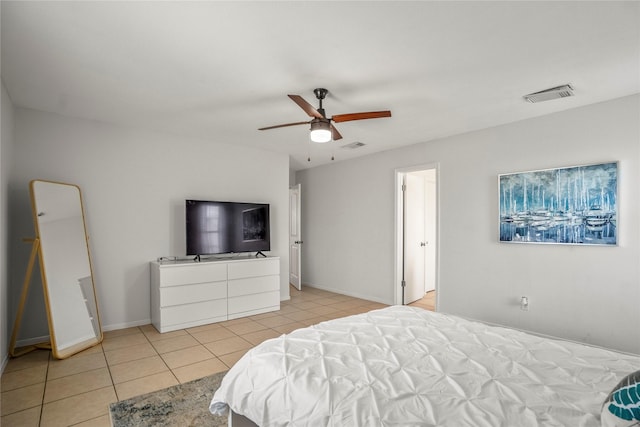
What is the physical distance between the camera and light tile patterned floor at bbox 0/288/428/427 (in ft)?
7.50

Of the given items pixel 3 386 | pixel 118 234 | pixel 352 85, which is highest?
pixel 352 85

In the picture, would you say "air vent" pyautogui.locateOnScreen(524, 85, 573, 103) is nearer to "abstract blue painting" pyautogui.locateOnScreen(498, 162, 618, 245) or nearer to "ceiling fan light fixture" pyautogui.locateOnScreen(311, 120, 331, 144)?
"abstract blue painting" pyautogui.locateOnScreen(498, 162, 618, 245)

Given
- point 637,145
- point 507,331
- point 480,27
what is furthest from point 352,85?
point 637,145

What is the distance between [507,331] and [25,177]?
4.76 m

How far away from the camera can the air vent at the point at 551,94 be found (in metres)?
2.92

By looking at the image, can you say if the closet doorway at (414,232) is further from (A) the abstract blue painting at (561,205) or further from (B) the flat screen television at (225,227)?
(B) the flat screen television at (225,227)

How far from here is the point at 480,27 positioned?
6.70ft

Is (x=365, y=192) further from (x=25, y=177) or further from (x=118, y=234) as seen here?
(x=25, y=177)

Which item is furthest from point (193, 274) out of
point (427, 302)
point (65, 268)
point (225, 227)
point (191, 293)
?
point (427, 302)

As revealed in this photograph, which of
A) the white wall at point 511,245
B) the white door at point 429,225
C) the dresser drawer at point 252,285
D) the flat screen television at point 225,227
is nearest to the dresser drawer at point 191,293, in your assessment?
the dresser drawer at point 252,285

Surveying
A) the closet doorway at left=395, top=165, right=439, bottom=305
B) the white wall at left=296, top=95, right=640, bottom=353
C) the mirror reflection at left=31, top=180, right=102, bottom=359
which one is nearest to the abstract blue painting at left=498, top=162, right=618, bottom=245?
the white wall at left=296, top=95, right=640, bottom=353

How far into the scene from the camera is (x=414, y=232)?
543 cm

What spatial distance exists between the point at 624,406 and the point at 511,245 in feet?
10.5

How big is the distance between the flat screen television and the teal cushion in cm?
422
